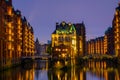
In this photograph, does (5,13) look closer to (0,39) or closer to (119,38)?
(0,39)

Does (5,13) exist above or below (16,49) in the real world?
above

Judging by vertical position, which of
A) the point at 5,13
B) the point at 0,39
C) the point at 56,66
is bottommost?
the point at 56,66

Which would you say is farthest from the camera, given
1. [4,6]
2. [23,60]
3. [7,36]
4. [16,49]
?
[23,60]

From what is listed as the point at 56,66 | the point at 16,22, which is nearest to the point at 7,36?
the point at 56,66

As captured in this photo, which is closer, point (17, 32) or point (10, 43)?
point (10, 43)

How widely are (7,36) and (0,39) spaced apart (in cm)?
2110

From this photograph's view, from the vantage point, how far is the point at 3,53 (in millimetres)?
132625

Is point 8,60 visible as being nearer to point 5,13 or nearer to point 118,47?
point 5,13

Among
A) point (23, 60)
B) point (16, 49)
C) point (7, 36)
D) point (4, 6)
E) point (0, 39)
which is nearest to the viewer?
point (0, 39)

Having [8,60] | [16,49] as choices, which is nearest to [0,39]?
[8,60]

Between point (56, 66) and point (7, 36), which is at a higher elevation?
point (7, 36)

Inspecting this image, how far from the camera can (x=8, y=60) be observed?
143 meters

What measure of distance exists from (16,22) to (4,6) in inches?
1660

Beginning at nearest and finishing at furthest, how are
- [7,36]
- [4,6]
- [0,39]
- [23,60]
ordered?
[0,39] → [4,6] → [7,36] → [23,60]
